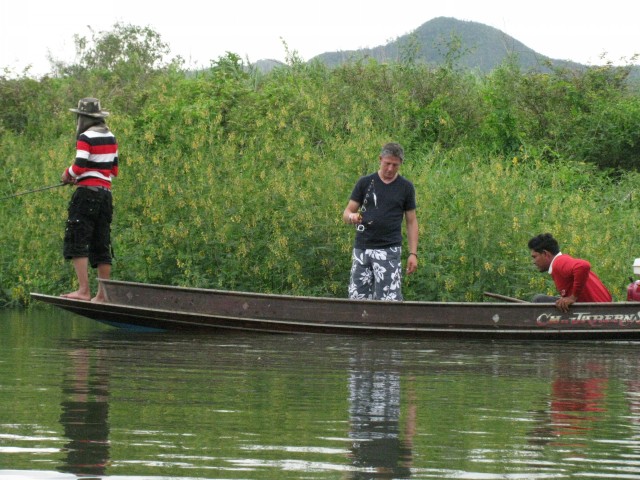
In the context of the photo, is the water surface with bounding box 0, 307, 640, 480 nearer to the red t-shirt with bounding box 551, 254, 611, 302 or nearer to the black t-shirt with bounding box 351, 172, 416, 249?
the red t-shirt with bounding box 551, 254, 611, 302

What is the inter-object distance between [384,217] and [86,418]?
17.5 feet

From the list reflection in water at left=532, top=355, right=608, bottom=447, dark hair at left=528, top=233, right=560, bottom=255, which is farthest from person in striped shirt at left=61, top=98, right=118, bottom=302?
reflection in water at left=532, top=355, right=608, bottom=447

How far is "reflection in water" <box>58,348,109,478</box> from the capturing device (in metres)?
4.79

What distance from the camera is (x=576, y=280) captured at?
11.2 metres

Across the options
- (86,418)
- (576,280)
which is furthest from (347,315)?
(86,418)

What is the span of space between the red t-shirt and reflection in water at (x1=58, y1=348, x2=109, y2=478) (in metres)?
4.15

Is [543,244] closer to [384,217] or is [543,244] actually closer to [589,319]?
[589,319]

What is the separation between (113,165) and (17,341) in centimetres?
186

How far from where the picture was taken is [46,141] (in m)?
19.8

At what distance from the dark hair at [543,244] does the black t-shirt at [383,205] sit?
104cm

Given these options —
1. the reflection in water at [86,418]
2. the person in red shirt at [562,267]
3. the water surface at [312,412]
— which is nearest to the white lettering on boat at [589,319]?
the person in red shirt at [562,267]

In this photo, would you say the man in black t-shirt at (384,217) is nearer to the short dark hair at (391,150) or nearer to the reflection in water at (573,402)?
the short dark hair at (391,150)

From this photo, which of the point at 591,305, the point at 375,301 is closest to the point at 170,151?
the point at 375,301

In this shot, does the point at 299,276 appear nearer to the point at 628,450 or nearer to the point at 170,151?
the point at 170,151
